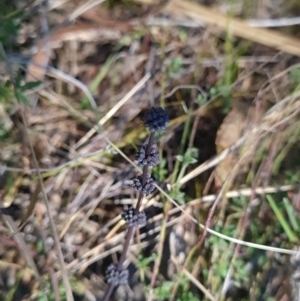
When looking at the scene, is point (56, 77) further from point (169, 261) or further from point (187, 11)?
point (169, 261)

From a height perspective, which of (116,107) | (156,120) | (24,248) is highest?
(156,120)

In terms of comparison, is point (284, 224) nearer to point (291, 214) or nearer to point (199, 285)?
point (291, 214)

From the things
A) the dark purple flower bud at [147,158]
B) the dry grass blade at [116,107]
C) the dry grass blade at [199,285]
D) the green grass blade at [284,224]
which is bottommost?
the dry grass blade at [199,285]

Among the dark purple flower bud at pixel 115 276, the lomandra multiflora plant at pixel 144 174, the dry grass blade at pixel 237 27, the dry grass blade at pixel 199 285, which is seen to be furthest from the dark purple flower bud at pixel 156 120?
the dry grass blade at pixel 237 27

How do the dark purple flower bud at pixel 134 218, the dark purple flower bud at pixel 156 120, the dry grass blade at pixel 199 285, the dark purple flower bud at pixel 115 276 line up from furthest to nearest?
the dry grass blade at pixel 199 285 < the dark purple flower bud at pixel 115 276 < the dark purple flower bud at pixel 134 218 < the dark purple flower bud at pixel 156 120

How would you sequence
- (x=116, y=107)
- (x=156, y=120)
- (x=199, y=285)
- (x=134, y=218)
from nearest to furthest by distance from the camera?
1. (x=156, y=120)
2. (x=134, y=218)
3. (x=199, y=285)
4. (x=116, y=107)

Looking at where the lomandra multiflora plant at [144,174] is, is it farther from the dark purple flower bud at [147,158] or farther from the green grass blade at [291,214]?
the green grass blade at [291,214]

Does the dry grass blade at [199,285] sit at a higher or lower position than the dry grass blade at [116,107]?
lower

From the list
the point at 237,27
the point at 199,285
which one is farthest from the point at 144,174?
the point at 237,27

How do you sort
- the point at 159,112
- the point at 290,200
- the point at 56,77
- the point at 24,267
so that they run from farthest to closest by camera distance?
the point at 56,77 < the point at 290,200 < the point at 24,267 < the point at 159,112

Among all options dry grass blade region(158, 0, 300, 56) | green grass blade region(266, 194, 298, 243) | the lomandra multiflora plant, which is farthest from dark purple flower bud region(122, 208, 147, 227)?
dry grass blade region(158, 0, 300, 56)

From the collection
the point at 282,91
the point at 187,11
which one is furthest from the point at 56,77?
the point at 282,91
